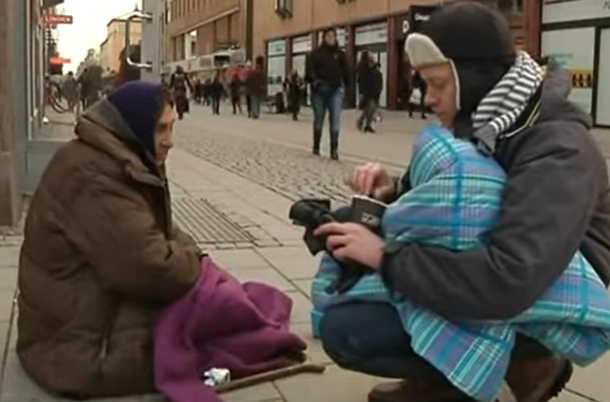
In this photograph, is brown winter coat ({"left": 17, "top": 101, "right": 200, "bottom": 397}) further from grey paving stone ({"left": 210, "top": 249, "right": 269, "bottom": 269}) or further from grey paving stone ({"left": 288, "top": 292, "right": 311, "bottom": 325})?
grey paving stone ({"left": 210, "top": 249, "right": 269, "bottom": 269})

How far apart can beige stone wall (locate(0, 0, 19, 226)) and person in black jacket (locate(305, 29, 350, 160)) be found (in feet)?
23.6

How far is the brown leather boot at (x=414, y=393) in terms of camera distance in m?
3.13

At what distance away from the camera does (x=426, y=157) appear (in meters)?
2.81

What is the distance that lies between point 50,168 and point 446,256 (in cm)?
172

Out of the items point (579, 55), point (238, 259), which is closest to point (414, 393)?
point (238, 259)

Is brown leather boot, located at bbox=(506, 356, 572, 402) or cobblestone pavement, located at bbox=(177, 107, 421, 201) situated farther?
cobblestone pavement, located at bbox=(177, 107, 421, 201)

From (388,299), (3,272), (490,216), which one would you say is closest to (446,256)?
(490,216)

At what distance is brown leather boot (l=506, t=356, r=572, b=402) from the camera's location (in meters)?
3.15

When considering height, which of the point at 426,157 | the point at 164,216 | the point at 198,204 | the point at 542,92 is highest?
the point at 542,92

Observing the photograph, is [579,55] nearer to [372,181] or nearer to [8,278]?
[8,278]

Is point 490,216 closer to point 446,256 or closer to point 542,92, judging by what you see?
point 446,256

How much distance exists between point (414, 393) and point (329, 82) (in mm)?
11503

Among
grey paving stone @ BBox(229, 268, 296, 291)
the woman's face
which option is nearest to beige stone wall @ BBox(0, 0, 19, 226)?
grey paving stone @ BBox(229, 268, 296, 291)

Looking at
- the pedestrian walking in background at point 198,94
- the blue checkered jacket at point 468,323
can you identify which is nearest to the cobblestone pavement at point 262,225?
the blue checkered jacket at point 468,323
